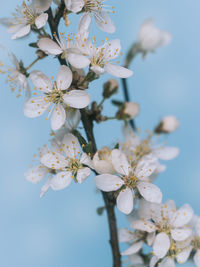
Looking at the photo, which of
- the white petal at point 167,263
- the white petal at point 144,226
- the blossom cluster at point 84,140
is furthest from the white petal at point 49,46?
the white petal at point 167,263

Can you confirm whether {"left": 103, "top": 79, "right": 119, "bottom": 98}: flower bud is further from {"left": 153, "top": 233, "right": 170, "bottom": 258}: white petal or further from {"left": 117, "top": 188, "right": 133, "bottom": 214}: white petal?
{"left": 153, "top": 233, "right": 170, "bottom": 258}: white petal

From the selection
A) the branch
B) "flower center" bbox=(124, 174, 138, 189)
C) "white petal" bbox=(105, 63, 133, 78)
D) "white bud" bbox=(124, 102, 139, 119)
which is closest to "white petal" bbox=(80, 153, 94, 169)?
"flower center" bbox=(124, 174, 138, 189)

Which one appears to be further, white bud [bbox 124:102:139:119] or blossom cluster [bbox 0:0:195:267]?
white bud [bbox 124:102:139:119]

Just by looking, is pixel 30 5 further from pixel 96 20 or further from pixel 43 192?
pixel 43 192

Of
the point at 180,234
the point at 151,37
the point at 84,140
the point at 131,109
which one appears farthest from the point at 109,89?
the point at 151,37

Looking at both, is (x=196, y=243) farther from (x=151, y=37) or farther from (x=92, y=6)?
(x=151, y=37)
